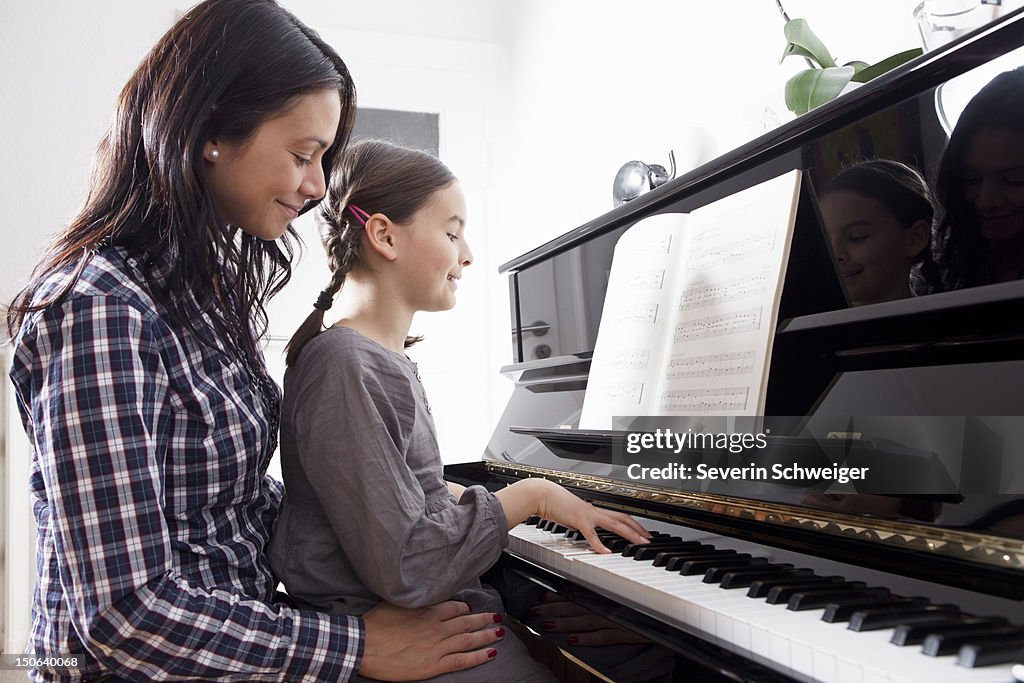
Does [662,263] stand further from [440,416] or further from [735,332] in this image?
[440,416]

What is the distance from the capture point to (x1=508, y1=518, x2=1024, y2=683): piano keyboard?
62 centimetres

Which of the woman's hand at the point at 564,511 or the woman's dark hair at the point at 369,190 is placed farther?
the woman's dark hair at the point at 369,190

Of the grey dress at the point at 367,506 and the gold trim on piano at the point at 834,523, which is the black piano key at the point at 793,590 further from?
the grey dress at the point at 367,506

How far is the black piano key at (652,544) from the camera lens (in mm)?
1095

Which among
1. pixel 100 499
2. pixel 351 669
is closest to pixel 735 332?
pixel 351 669

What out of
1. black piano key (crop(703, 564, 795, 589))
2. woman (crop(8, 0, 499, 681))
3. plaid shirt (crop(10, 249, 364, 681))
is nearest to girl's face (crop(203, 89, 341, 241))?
woman (crop(8, 0, 499, 681))

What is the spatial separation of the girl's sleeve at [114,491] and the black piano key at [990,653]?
31.5 inches

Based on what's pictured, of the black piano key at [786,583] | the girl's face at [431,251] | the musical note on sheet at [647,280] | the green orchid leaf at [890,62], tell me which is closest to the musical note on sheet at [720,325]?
the musical note on sheet at [647,280]

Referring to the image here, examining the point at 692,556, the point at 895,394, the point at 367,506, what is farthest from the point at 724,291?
the point at 367,506

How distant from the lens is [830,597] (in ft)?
2.61

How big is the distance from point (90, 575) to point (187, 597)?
113 millimetres

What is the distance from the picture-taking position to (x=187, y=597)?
97cm

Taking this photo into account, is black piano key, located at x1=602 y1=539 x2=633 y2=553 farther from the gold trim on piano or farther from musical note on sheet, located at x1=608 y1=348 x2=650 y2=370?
musical note on sheet, located at x1=608 y1=348 x2=650 y2=370

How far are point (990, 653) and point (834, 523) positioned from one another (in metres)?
0.27
